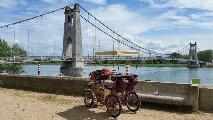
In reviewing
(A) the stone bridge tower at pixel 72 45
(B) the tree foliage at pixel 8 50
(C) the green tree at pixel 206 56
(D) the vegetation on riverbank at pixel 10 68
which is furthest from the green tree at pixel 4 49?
(C) the green tree at pixel 206 56

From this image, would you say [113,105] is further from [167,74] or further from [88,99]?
[167,74]

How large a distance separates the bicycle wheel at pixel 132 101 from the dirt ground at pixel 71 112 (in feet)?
0.49

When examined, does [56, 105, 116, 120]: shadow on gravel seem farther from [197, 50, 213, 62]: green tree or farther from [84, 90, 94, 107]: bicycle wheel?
[197, 50, 213, 62]: green tree

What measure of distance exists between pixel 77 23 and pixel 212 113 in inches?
1488

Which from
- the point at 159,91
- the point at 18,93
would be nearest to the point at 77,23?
the point at 18,93

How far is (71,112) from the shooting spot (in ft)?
30.1

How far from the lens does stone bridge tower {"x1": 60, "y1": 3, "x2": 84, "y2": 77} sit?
142 feet

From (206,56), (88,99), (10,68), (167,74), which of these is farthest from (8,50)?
(206,56)

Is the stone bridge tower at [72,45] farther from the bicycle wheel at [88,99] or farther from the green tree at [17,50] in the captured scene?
the bicycle wheel at [88,99]

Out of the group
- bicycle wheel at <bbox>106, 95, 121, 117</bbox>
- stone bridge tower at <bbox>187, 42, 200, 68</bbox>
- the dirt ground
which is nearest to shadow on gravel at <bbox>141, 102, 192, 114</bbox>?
the dirt ground

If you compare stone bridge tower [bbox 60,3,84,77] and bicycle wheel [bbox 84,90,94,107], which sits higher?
stone bridge tower [bbox 60,3,84,77]

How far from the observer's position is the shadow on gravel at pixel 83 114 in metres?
8.47

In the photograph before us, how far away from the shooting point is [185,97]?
9.36m

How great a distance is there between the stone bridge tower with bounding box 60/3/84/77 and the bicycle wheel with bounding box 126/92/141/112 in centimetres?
3312
